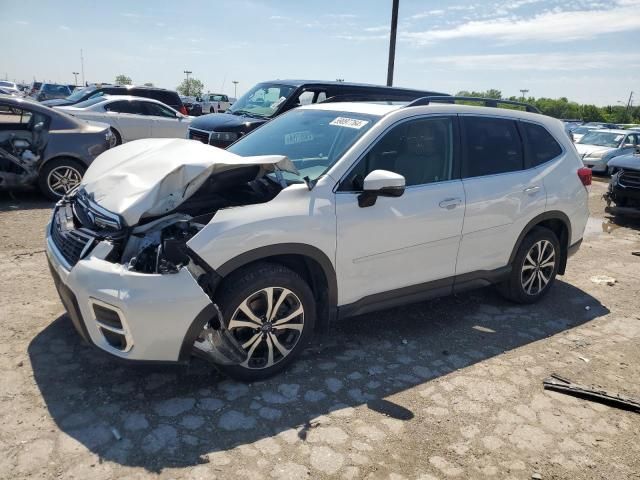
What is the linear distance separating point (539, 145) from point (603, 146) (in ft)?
46.6

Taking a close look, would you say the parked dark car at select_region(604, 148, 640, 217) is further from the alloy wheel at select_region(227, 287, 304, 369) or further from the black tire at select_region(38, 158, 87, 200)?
the black tire at select_region(38, 158, 87, 200)

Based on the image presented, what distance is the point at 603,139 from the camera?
Result: 17.4 metres

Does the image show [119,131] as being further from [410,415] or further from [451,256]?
[410,415]

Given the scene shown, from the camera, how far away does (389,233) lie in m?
3.74

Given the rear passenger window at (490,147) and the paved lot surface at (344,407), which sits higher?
the rear passenger window at (490,147)

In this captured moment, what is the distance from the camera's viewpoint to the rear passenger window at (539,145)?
4.82 meters

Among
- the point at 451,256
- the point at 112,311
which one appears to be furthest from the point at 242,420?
the point at 451,256

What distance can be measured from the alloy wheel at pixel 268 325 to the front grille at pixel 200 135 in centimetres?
606

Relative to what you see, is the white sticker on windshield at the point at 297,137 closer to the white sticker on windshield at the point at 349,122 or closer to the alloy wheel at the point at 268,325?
the white sticker on windshield at the point at 349,122

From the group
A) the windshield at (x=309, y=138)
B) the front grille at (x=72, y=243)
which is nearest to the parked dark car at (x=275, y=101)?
the windshield at (x=309, y=138)

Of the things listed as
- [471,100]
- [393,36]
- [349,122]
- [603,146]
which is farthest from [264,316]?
[603,146]

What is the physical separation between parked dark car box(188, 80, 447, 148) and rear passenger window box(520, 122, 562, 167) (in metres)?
4.25

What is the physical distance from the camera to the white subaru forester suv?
298 centimetres

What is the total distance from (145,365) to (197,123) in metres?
7.10
